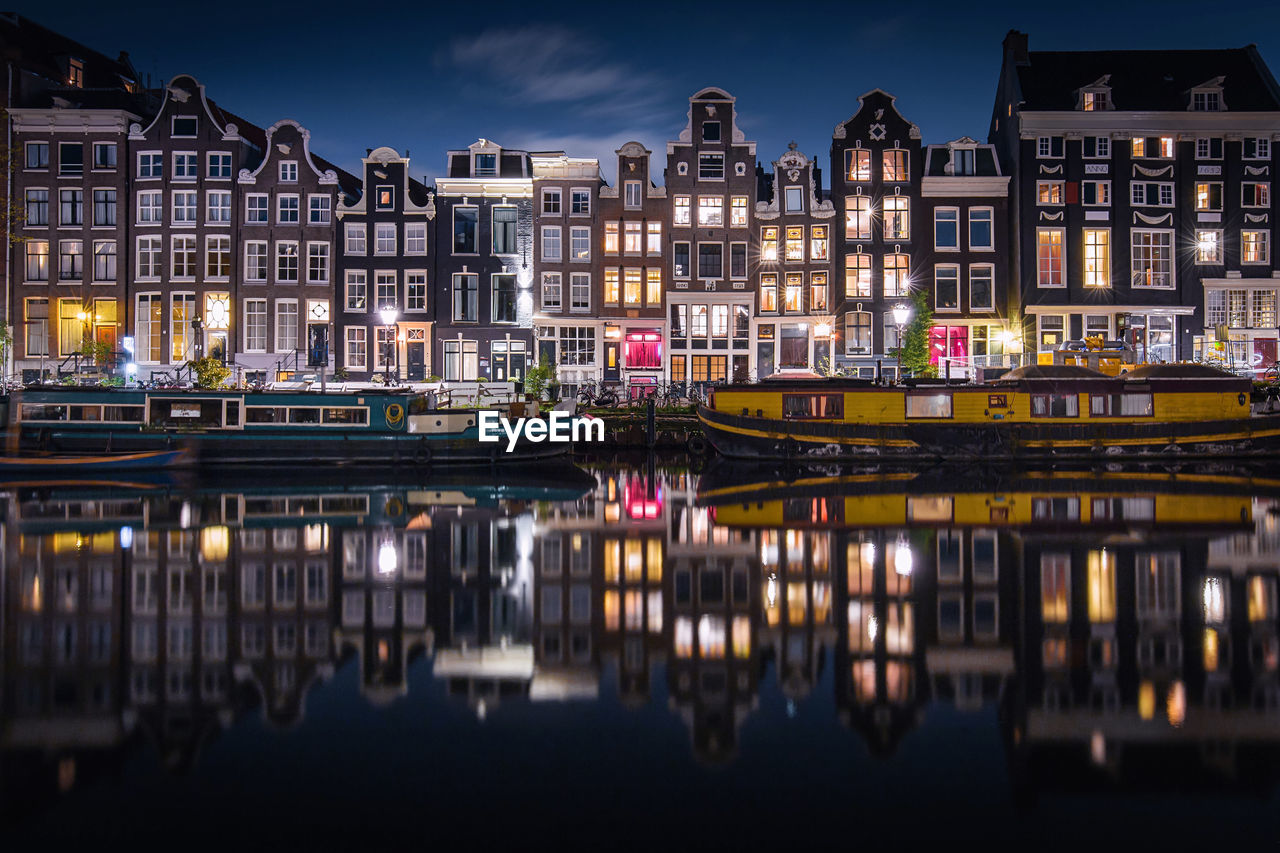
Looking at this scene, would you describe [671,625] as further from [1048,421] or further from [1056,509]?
[1048,421]

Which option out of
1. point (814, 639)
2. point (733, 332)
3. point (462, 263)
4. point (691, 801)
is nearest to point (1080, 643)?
point (814, 639)

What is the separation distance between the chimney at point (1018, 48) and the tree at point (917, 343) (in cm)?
1486

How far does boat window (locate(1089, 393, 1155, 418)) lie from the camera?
34531 millimetres

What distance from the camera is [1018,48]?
47094mm

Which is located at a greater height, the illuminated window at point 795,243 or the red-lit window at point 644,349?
the illuminated window at point 795,243

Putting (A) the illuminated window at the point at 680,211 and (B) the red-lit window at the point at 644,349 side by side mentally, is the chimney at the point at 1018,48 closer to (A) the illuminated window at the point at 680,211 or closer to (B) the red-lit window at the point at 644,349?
(A) the illuminated window at the point at 680,211

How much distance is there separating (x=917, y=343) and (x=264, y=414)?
95.2ft

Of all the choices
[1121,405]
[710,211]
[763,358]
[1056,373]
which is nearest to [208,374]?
[710,211]

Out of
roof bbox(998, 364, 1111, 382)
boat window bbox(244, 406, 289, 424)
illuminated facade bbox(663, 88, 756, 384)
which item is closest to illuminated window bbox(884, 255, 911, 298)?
illuminated facade bbox(663, 88, 756, 384)

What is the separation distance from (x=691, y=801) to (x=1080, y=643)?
6.00 m

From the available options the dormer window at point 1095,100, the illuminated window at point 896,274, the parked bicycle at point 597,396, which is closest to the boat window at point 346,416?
the parked bicycle at point 597,396

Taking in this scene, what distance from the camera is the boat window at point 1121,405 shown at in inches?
1359

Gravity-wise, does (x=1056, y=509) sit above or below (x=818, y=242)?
below

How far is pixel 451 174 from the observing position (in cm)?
4606
